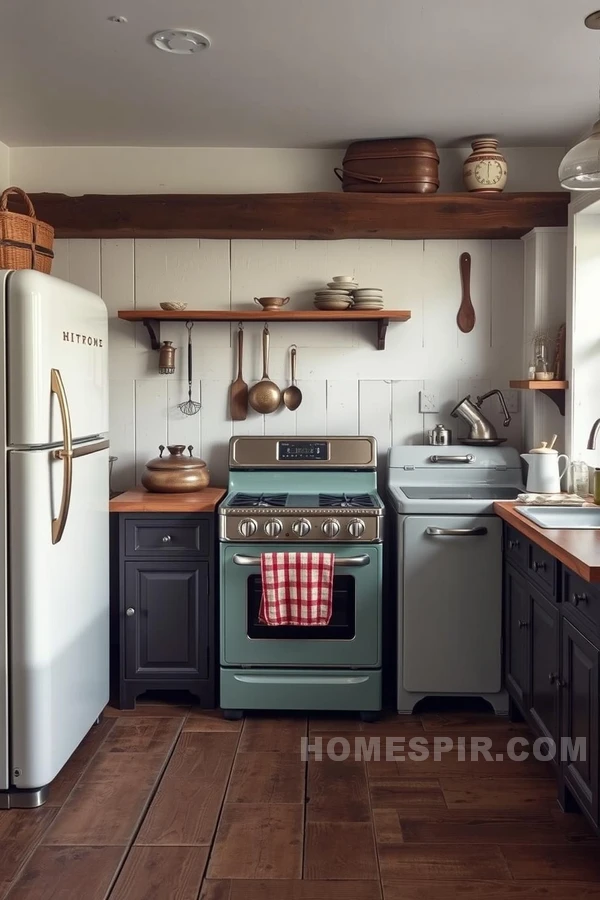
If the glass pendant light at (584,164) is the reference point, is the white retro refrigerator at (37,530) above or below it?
below

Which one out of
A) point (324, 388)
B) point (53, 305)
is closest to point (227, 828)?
point (53, 305)

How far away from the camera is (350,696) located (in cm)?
328

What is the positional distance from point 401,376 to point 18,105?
192 centimetres

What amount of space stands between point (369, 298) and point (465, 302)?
489mm

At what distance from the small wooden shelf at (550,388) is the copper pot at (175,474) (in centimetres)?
139

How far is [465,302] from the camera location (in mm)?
3832

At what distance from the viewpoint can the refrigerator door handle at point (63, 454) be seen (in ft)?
8.38

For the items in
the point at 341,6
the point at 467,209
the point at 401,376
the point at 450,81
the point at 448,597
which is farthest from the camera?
the point at 401,376

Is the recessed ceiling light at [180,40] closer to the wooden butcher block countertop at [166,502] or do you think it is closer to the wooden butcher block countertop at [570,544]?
the wooden butcher block countertop at [166,502]

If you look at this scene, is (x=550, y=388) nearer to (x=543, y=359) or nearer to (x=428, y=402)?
(x=543, y=359)

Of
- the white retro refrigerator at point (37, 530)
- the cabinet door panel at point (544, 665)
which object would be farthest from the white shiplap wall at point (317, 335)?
the cabinet door panel at point (544, 665)

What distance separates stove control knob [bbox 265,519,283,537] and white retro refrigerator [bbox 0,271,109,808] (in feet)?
2.52

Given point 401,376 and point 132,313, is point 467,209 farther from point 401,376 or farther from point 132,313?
point 132,313

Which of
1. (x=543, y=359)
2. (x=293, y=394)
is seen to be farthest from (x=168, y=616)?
(x=543, y=359)
